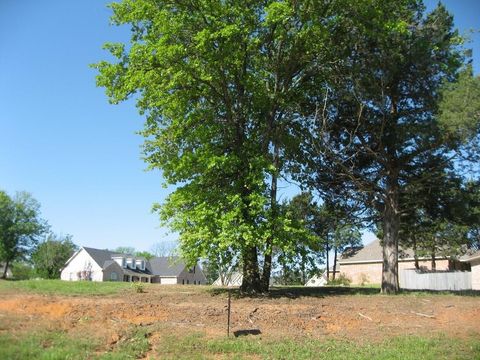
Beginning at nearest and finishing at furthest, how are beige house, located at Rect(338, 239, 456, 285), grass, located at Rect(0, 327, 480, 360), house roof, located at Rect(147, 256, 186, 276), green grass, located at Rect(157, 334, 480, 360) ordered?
grass, located at Rect(0, 327, 480, 360), green grass, located at Rect(157, 334, 480, 360), beige house, located at Rect(338, 239, 456, 285), house roof, located at Rect(147, 256, 186, 276)

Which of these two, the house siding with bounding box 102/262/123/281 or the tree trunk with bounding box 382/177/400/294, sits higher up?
the tree trunk with bounding box 382/177/400/294

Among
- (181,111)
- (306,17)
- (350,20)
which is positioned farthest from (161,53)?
(350,20)

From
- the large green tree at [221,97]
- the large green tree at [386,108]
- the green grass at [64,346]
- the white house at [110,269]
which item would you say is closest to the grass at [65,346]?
the green grass at [64,346]

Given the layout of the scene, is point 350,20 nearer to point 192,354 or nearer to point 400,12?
point 400,12

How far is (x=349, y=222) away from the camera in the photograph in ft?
79.4

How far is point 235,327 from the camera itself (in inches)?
461

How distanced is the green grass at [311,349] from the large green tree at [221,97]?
4.79m

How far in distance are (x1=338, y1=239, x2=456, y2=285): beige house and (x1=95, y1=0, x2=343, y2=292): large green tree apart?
4164cm

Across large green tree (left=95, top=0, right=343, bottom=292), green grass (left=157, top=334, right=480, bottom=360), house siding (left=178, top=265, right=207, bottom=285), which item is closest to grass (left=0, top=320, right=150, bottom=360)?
green grass (left=157, top=334, right=480, bottom=360)

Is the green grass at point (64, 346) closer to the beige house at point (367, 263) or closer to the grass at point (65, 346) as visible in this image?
the grass at point (65, 346)

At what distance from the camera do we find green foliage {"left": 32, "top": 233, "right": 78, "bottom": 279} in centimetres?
5846

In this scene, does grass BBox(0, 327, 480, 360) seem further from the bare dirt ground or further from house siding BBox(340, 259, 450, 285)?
house siding BBox(340, 259, 450, 285)

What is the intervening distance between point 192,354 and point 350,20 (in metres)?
14.6

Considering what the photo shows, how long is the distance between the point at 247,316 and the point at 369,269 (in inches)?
1909
